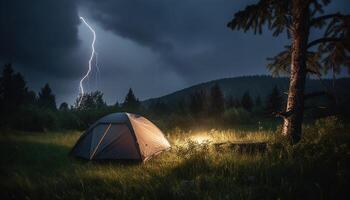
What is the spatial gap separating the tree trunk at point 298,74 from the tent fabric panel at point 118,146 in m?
4.92

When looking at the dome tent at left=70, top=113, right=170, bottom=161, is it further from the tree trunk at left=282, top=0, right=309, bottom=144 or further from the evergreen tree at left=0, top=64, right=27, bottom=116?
the evergreen tree at left=0, top=64, right=27, bottom=116

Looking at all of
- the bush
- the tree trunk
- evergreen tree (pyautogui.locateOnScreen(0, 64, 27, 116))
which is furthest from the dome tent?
evergreen tree (pyautogui.locateOnScreen(0, 64, 27, 116))

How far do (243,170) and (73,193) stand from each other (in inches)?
141

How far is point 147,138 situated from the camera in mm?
9031

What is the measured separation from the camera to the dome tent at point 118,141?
27.1ft

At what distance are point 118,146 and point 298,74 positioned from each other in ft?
20.6

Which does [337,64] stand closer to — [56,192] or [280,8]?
[280,8]

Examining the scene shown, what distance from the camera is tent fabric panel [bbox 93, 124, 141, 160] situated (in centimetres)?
822

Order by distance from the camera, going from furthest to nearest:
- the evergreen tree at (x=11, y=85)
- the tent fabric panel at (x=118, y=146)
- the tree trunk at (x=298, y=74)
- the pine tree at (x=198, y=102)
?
the pine tree at (x=198, y=102) → the evergreen tree at (x=11, y=85) → the tent fabric panel at (x=118, y=146) → the tree trunk at (x=298, y=74)

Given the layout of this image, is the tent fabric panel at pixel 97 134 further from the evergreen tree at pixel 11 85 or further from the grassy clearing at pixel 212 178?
the evergreen tree at pixel 11 85

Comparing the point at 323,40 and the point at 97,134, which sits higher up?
the point at 323,40

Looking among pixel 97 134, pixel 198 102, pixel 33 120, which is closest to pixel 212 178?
pixel 97 134

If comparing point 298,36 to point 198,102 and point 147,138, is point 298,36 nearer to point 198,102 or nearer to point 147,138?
point 147,138

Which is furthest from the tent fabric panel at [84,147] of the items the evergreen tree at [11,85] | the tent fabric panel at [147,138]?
the evergreen tree at [11,85]
